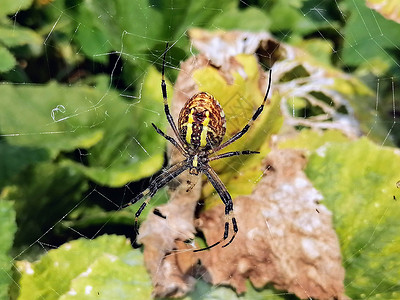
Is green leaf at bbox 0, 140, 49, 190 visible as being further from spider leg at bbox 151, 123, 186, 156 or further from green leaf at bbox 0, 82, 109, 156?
spider leg at bbox 151, 123, 186, 156

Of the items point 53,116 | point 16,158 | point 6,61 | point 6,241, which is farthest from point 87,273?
point 6,61

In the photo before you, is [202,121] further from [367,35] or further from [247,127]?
[367,35]

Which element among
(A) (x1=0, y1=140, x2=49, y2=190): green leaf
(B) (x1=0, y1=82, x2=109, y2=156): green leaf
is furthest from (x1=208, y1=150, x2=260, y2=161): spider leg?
(A) (x1=0, y1=140, x2=49, y2=190): green leaf

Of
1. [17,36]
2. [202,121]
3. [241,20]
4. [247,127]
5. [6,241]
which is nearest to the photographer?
[6,241]

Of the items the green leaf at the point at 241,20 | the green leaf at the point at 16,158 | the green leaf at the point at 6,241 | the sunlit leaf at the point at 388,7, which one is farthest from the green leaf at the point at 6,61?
the sunlit leaf at the point at 388,7

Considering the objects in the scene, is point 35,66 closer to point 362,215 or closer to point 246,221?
point 246,221

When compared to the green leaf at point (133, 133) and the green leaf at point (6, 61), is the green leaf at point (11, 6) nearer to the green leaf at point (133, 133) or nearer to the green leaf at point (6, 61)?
the green leaf at point (6, 61)
